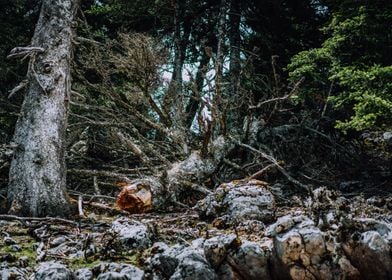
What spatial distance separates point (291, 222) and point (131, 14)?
890 cm

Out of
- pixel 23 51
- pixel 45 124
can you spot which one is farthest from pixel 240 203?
pixel 23 51

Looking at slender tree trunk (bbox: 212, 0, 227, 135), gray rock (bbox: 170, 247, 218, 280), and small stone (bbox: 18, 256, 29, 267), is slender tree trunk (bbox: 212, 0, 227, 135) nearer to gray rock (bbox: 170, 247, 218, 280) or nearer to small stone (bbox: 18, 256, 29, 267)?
gray rock (bbox: 170, 247, 218, 280)

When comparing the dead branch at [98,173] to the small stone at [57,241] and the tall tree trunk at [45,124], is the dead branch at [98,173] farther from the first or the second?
the small stone at [57,241]

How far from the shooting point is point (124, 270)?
2955 millimetres

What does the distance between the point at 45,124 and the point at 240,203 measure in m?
2.73

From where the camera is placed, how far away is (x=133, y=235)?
3729 mm

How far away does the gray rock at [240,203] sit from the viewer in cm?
474

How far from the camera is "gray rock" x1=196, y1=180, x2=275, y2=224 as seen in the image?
15.5 ft

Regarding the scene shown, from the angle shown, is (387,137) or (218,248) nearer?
(218,248)

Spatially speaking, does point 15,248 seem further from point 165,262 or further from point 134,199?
point 134,199

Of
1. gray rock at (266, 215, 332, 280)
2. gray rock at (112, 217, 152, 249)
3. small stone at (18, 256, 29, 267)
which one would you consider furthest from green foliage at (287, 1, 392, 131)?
small stone at (18, 256, 29, 267)

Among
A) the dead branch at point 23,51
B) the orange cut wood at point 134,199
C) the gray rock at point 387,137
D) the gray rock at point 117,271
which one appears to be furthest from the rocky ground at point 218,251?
the gray rock at point 387,137

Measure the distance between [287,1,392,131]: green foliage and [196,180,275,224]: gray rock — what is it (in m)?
1.74

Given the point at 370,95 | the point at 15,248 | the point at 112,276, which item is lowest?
the point at 15,248
